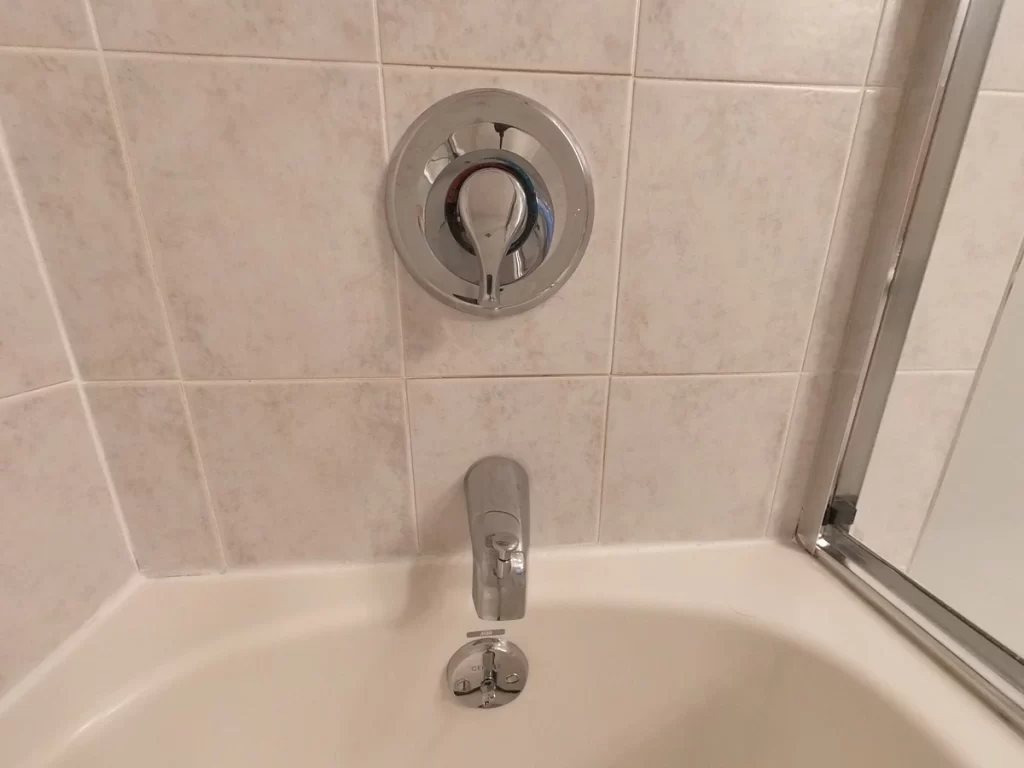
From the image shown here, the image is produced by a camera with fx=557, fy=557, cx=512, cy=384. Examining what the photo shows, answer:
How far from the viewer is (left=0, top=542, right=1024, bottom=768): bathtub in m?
0.54

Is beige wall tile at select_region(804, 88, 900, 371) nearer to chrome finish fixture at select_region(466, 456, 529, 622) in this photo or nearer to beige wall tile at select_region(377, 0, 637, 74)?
beige wall tile at select_region(377, 0, 637, 74)

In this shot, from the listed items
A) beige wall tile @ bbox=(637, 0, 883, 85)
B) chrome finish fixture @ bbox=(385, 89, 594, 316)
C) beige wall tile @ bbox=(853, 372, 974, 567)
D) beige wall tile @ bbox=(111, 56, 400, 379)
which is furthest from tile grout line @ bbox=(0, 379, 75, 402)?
beige wall tile @ bbox=(853, 372, 974, 567)

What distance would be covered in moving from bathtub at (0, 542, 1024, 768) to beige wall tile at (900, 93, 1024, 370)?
0.31 m

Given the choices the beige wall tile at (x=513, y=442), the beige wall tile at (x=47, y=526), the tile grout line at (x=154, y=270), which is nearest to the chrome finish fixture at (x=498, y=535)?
the beige wall tile at (x=513, y=442)

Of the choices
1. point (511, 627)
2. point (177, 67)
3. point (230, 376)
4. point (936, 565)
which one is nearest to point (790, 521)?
point (936, 565)

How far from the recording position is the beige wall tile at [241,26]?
17.6 inches

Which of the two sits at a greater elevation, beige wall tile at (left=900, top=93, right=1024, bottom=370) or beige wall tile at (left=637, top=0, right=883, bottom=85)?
beige wall tile at (left=637, top=0, right=883, bottom=85)

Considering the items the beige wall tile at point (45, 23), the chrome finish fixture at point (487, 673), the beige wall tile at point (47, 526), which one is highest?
the beige wall tile at point (45, 23)

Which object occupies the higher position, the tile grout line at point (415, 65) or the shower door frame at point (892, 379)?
the tile grout line at point (415, 65)

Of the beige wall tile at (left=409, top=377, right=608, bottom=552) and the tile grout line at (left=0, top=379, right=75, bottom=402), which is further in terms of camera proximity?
the beige wall tile at (left=409, top=377, right=608, bottom=552)

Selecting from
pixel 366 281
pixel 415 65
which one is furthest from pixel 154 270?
pixel 415 65

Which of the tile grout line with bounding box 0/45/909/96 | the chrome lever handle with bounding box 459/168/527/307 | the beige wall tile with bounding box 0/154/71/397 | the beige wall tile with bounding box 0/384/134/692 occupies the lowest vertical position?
the beige wall tile with bounding box 0/384/134/692

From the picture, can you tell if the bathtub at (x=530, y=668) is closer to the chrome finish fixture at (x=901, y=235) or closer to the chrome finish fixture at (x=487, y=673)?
the chrome finish fixture at (x=487, y=673)

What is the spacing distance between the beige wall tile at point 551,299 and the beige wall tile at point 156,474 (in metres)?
0.25
